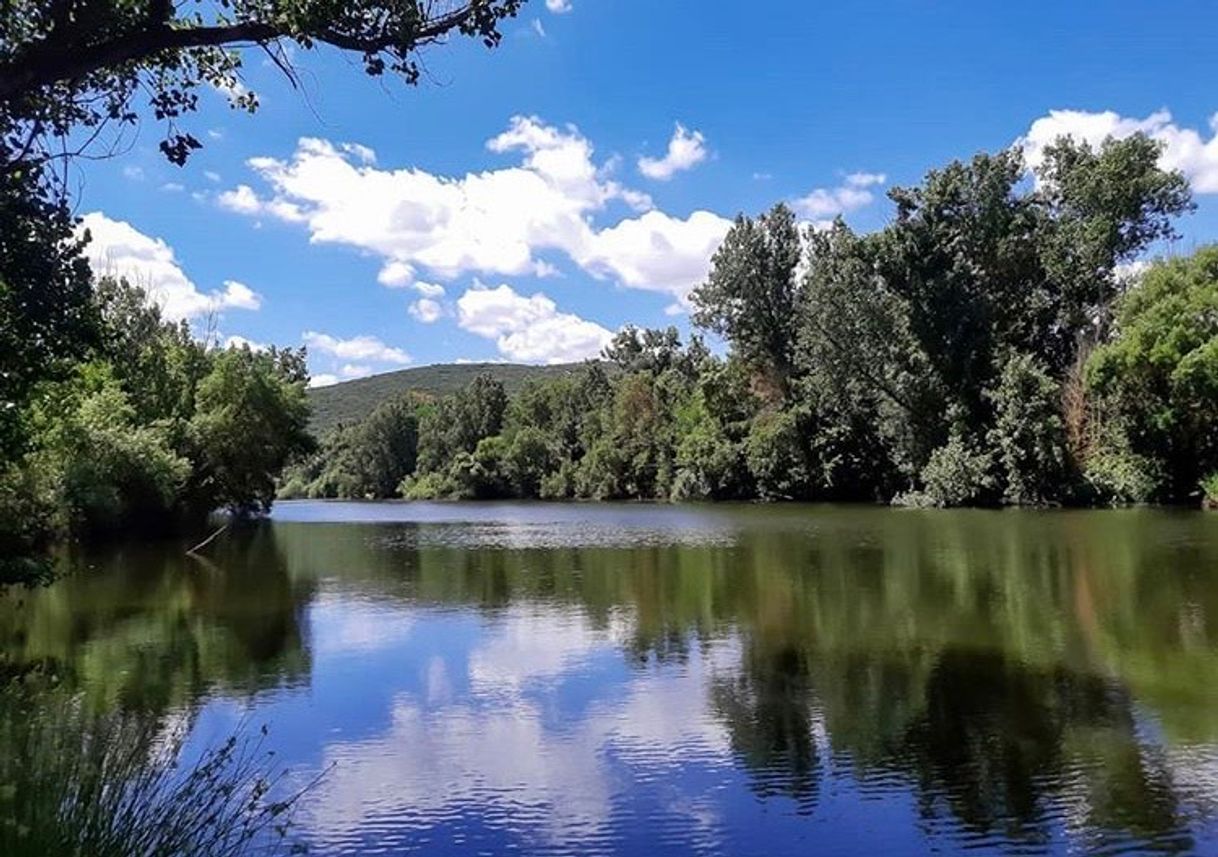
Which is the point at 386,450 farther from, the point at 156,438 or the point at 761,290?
the point at 156,438

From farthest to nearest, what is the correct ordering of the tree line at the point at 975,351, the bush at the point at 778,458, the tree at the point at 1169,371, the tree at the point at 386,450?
the tree at the point at 386,450
the bush at the point at 778,458
the tree line at the point at 975,351
the tree at the point at 1169,371

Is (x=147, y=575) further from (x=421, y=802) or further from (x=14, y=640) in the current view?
(x=421, y=802)

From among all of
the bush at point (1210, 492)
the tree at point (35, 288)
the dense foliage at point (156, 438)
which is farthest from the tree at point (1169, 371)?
the tree at point (35, 288)

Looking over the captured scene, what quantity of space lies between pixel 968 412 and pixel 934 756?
45.6 metres

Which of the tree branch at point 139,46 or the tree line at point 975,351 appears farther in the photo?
the tree line at point 975,351

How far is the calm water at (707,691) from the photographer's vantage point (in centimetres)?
790

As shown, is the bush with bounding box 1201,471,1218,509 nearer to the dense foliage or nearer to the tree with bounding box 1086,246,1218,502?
the tree with bounding box 1086,246,1218,502

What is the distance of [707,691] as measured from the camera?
12180 mm

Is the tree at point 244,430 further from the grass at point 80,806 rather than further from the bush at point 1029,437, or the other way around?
the grass at point 80,806

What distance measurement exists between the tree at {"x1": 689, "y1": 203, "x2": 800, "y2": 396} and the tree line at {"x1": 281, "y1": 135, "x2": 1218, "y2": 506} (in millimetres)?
130

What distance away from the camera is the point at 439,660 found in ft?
48.5

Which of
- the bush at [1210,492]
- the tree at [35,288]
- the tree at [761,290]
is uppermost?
the tree at [761,290]

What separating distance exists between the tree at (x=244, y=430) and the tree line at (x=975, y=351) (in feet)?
92.1

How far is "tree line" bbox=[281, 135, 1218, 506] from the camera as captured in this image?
45.5m
